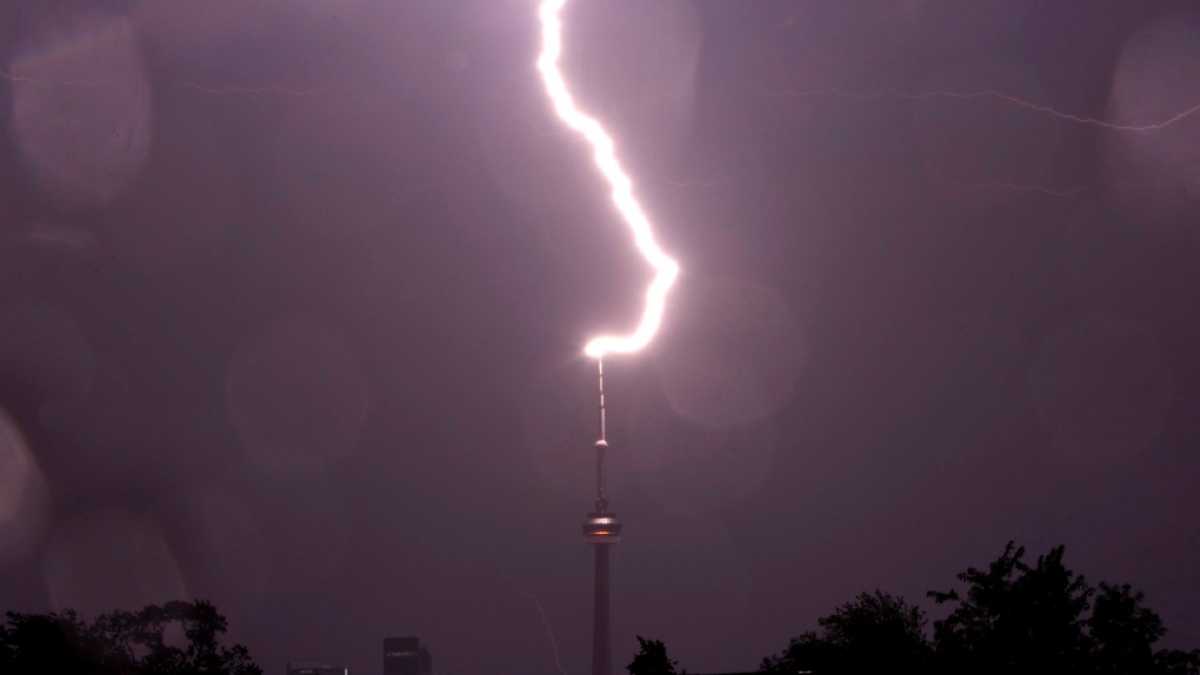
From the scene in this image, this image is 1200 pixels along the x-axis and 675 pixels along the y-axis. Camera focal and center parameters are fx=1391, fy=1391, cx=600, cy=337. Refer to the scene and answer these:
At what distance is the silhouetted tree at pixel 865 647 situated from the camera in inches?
1291

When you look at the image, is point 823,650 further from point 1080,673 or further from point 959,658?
point 1080,673

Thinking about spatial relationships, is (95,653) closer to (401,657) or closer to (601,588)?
(601,588)

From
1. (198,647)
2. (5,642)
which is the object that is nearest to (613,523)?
(198,647)

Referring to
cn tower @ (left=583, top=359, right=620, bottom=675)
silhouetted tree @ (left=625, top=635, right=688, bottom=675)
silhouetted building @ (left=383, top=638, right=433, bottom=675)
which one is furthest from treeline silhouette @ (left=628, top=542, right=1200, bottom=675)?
silhouetted building @ (left=383, top=638, right=433, bottom=675)

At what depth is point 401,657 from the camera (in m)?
196

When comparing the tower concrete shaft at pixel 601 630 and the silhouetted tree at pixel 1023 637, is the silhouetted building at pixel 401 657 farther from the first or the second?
the silhouetted tree at pixel 1023 637

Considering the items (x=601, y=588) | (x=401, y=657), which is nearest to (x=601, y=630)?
(x=601, y=588)

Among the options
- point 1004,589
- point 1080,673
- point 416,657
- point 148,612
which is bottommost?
point 1080,673

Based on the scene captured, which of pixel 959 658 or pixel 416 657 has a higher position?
pixel 416 657

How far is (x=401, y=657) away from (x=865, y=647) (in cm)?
17043

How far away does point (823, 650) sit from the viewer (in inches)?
1427

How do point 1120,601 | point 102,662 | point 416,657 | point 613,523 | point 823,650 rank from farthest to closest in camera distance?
1. point 416,657
2. point 613,523
3. point 102,662
4. point 823,650
5. point 1120,601

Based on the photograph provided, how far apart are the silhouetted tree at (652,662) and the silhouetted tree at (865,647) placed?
155 inches

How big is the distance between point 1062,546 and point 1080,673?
301cm
